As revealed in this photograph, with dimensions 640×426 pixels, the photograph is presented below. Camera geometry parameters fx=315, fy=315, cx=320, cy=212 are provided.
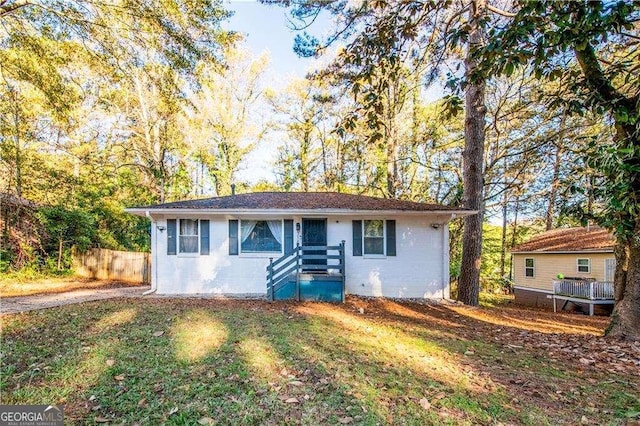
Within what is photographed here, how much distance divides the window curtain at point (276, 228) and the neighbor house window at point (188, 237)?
7.23 ft

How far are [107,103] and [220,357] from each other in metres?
15.6

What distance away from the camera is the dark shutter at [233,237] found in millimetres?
9500

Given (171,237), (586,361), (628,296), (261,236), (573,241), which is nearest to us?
(586,361)

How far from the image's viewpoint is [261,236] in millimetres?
9625

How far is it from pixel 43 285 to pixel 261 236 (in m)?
8.26

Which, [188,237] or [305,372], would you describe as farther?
[188,237]

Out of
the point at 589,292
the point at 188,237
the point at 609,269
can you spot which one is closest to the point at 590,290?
the point at 589,292

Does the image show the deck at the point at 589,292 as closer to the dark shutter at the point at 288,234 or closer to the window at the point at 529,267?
the window at the point at 529,267

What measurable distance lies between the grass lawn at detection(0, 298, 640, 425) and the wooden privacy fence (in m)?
7.15

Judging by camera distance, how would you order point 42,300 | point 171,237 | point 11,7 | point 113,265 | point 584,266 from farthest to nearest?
point 584,266 < point 113,265 < point 171,237 < point 42,300 < point 11,7

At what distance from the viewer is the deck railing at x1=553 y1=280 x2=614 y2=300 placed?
507 inches

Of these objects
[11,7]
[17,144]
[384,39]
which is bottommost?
[384,39]

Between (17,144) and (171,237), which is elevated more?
(17,144)

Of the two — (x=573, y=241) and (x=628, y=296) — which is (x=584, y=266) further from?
(x=628, y=296)
